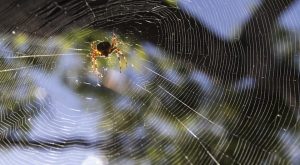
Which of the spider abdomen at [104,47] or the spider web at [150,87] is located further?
the spider abdomen at [104,47]

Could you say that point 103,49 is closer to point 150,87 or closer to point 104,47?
point 104,47

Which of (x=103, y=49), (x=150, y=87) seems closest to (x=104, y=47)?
(x=103, y=49)

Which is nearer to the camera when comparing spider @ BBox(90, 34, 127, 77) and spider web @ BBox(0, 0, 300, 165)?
spider web @ BBox(0, 0, 300, 165)

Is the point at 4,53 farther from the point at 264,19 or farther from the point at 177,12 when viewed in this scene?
the point at 264,19

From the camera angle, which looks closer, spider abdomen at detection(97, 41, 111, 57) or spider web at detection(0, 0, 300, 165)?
spider web at detection(0, 0, 300, 165)
